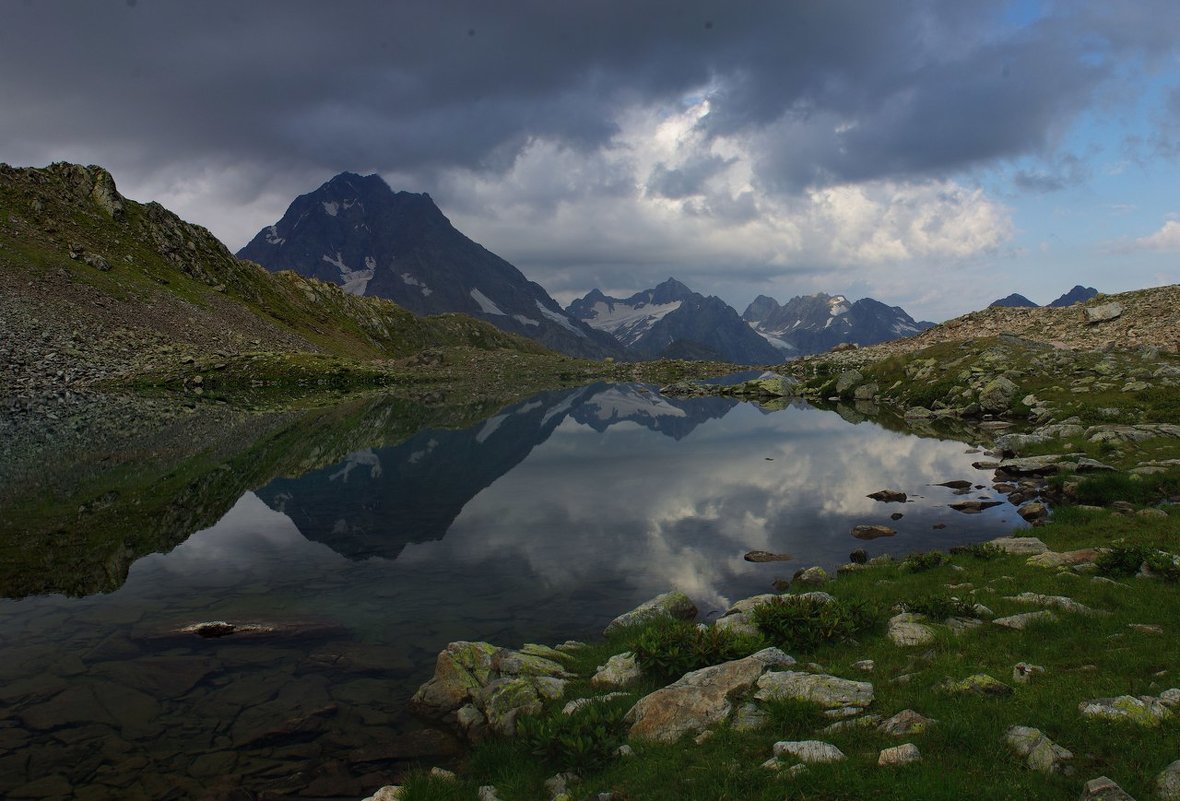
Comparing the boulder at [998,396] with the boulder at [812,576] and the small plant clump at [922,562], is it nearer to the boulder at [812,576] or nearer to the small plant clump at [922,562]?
the small plant clump at [922,562]

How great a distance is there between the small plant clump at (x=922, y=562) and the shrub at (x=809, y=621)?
5.21 meters

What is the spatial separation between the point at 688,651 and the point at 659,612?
4.26m

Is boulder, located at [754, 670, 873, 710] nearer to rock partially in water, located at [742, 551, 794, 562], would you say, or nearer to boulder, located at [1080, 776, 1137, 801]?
boulder, located at [1080, 776, 1137, 801]

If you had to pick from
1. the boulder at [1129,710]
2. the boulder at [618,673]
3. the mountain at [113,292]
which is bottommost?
the boulder at [618,673]

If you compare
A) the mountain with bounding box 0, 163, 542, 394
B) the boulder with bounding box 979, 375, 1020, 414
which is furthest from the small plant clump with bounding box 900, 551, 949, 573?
the mountain with bounding box 0, 163, 542, 394

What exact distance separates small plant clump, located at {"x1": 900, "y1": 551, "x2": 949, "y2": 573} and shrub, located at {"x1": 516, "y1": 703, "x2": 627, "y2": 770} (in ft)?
38.7

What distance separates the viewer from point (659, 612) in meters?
18.3

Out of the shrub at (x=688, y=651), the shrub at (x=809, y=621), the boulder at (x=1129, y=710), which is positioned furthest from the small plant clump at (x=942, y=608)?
the boulder at (x=1129, y=710)

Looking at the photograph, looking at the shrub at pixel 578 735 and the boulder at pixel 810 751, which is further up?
the boulder at pixel 810 751

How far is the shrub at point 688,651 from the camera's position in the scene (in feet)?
Answer: 45.1

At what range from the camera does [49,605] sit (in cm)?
1866

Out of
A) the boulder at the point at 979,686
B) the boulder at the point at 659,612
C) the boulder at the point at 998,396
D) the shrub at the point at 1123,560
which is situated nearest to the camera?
the boulder at the point at 979,686

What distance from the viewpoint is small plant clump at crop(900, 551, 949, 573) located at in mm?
19781

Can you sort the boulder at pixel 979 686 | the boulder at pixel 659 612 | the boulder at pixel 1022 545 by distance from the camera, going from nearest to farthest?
the boulder at pixel 979 686, the boulder at pixel 659 612, the boulder at pixel 1022 545
